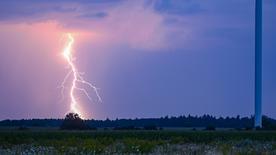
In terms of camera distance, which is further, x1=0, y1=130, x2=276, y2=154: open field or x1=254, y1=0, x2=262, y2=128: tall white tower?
x1=254, y1=0, x2=262, y2=128: tall white tower

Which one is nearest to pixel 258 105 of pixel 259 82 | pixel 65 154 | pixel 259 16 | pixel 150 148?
pixel 259 82

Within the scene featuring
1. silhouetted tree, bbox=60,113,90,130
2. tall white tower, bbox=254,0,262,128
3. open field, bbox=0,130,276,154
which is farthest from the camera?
silhouetted tree, bbox=60,113,90,130

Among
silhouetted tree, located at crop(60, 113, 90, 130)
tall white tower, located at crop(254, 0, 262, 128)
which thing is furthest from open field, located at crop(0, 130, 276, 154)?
Answer: silhouetted tree, located at crop(60, 113, 90, 130)

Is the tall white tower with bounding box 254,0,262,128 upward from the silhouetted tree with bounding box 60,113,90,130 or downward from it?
upward

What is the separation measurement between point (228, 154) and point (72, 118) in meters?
92.2

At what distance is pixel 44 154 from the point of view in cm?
3091

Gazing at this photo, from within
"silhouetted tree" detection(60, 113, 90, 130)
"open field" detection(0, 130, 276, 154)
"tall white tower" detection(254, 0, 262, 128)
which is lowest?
"open field" detection(0, 130, 276, 154)

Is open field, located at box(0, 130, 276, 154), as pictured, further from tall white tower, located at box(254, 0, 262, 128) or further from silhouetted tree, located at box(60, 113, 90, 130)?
silhouetted tree, located at box(60, 113, 90, 130)

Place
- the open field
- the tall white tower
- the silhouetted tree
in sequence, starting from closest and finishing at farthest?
1. the open field
2. the tall white tower
3. the silhouetted tree

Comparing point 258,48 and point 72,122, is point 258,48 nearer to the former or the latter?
point 258,48

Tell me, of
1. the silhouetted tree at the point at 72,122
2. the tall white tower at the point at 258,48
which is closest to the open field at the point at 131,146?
the tall white tower at the point at 258,48

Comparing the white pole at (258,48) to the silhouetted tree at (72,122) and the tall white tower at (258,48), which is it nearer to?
the tall white tower at (258,48)

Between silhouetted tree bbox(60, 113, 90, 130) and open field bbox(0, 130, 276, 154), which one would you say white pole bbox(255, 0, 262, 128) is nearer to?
open field bbox(0, 130, 276, 154)

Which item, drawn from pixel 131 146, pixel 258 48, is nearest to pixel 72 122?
pixel 258 48
